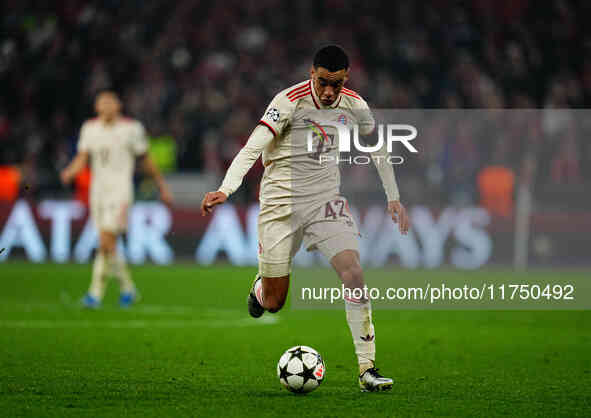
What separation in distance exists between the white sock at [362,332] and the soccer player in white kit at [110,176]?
241 inches

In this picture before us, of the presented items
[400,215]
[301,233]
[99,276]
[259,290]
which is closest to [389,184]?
[400,215]

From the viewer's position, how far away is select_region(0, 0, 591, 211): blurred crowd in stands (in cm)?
2027

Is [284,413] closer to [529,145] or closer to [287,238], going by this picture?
[287,238]

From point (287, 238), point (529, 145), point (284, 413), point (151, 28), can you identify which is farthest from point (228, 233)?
point (284, 413)

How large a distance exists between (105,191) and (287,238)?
238 inches

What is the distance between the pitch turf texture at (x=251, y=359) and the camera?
642cm

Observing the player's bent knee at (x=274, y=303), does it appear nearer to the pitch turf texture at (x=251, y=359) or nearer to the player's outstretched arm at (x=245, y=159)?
the pitch turf texture at (x=251, y=359)

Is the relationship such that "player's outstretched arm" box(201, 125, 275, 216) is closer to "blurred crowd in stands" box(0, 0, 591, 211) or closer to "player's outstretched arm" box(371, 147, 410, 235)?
"player's outstretched arm" box(371, 147, 410, 235)

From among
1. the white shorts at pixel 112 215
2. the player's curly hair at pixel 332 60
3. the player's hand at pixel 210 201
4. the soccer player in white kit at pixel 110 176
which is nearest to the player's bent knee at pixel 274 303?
the player's hand at pixel 210 201

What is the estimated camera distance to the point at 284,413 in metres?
6.15

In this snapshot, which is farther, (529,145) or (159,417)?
(529,145)

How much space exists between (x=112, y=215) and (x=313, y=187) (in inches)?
239

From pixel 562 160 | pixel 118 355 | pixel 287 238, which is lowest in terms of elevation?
pixel 118 355

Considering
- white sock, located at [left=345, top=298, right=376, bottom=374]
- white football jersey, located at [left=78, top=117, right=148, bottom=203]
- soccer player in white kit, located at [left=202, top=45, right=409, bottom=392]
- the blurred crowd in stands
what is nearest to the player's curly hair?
soccer player in white kit, located at [left=202, top=45, right=409, bottom=392]
